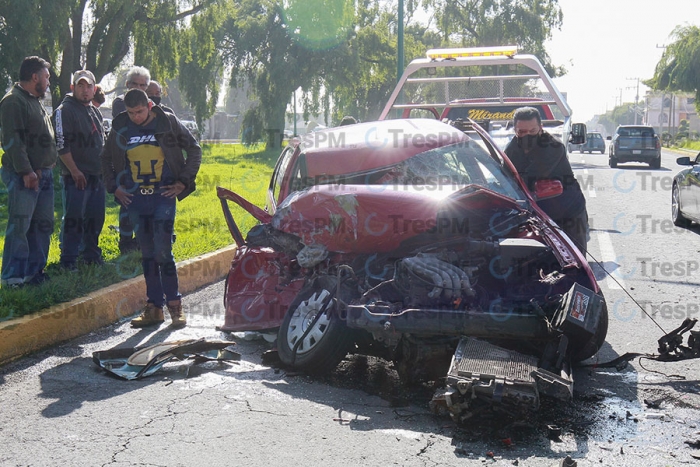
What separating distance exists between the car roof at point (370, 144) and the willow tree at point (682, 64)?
49.2 metres

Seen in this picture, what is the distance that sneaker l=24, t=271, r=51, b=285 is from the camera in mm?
6458

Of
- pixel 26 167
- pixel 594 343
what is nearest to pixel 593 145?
pixel 26 167

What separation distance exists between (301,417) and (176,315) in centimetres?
245

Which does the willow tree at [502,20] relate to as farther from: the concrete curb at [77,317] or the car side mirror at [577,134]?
the concrete curb at [77,317]

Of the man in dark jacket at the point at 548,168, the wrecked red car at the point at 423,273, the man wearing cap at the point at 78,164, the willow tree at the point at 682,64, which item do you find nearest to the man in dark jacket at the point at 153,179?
the wrecked red car at the point at 423,273

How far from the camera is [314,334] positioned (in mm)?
4812

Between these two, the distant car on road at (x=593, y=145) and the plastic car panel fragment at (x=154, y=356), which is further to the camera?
the distant car on road at (x=593, y=145)

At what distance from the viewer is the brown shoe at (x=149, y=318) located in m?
6.21

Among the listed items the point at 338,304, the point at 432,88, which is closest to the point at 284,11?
the point at 432,88

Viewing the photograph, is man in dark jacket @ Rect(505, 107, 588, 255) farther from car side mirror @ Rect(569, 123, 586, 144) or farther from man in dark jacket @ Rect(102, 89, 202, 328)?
car side mirror @ Rect(569, 123, 586, 144)

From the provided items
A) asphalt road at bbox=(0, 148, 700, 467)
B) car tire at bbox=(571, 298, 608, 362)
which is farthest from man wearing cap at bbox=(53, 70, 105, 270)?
car tire at bbox=(571, 298, 608, 362)

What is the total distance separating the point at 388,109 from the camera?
11.8m

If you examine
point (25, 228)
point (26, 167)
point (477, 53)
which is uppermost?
point (477, 53)

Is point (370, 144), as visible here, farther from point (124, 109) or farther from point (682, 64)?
point (682, 64)
